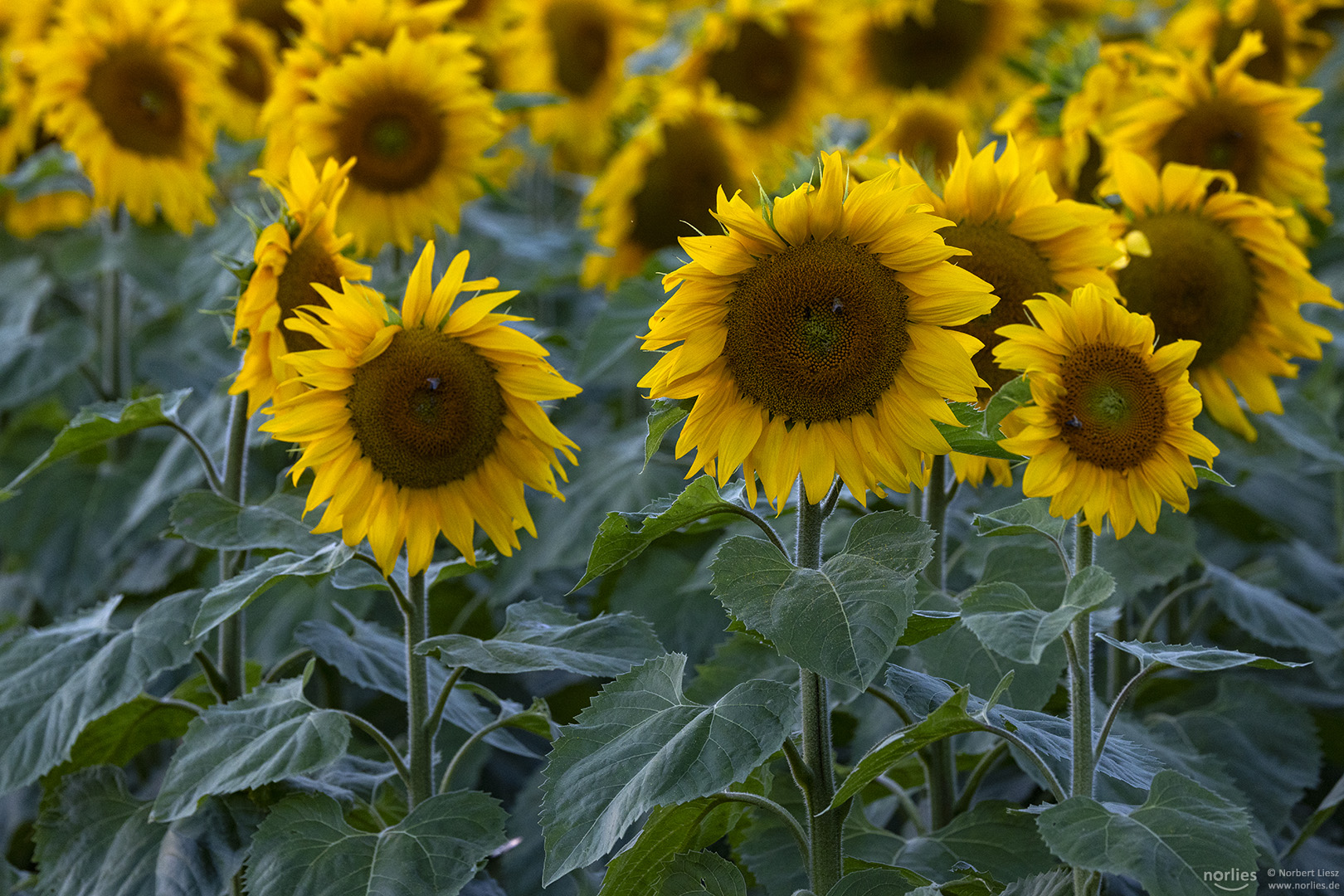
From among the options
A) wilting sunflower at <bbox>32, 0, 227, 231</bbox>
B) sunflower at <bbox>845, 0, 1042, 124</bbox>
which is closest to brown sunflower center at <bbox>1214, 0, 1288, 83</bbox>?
sunflower at <bbox>845, 0, 1042, 124</bbox>

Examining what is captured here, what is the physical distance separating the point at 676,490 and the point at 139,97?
129 cm

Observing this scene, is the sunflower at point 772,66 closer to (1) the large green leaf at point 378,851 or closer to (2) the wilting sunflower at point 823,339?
(2) the wilting sunflower at point 823,339

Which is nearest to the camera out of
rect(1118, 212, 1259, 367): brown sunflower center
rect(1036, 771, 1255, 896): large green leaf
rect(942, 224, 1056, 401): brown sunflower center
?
rect(1036, 771, 1255, 896): large green leaf

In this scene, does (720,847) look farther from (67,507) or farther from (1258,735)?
(67,507)

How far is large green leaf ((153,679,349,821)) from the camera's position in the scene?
1.14m

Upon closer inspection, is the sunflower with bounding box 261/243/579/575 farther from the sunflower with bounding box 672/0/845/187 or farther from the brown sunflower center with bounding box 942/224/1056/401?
the sunflower with bounding box 672/0/845/187

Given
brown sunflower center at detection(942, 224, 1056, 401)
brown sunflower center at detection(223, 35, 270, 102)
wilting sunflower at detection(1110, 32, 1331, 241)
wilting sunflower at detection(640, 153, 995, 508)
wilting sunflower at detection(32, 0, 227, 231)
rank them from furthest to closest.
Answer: brown sunflower center at detection(223, 35, 270, 102) < wilting sunflower at detection(32, 0, 227, 231) < wilting sunflower at detection(1110, 32, 1331, 241) < brown sunflower center at detection(942, 224, 1056, 401) < wilting sunflower at detection(640, 153, 995, 508)

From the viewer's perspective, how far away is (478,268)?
2783 mm

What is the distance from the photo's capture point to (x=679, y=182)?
8.32ft

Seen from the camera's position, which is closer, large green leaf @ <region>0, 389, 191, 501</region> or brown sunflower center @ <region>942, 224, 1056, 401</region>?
brown sunflower center @ <region>942, 224, 1056, 401</region>

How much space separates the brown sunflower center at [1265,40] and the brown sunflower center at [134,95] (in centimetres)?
195

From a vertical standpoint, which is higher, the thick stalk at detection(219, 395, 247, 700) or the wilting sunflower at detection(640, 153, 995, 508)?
the wilting sunflower at detection(640, 153, 995, 508)

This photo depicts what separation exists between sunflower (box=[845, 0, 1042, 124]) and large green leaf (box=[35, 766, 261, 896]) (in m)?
2.32

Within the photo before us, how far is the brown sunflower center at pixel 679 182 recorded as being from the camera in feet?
8.30
